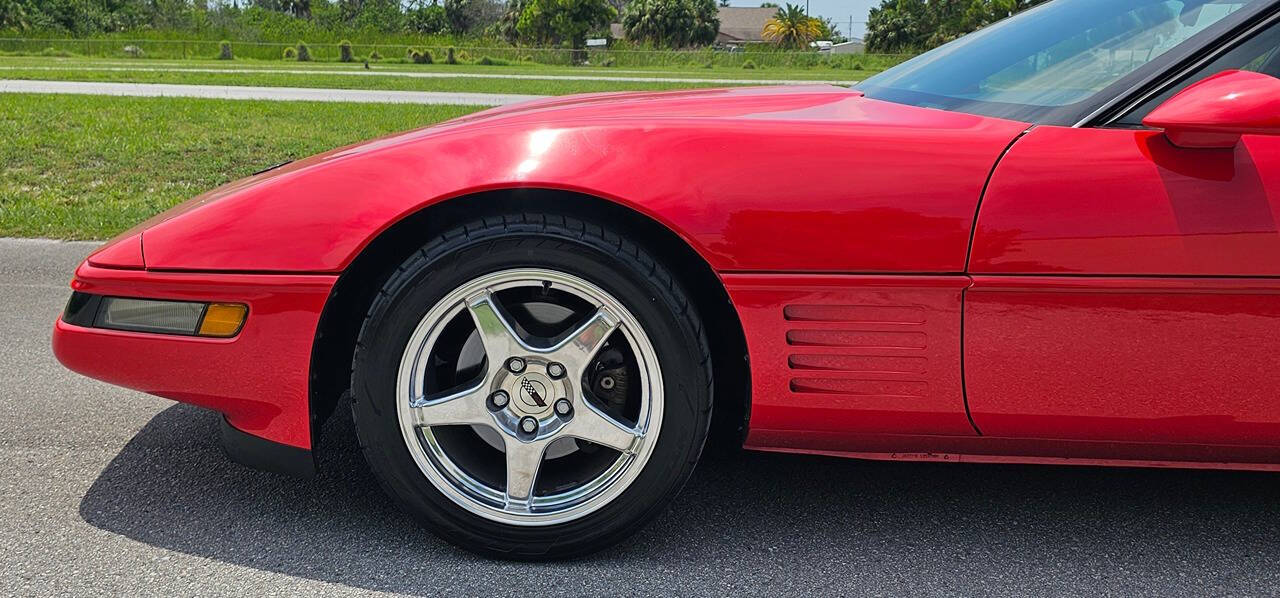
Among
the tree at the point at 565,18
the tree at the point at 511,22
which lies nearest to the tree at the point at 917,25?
the tree at the point at 565,18

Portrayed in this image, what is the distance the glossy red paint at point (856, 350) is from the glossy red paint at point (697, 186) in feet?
0.13

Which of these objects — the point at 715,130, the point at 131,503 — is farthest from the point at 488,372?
the point at 131,503

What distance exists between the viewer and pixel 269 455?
6.64ft

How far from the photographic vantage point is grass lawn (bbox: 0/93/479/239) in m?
6.05

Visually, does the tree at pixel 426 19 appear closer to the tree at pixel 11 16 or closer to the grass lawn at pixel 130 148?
the tree at pixel 11 16

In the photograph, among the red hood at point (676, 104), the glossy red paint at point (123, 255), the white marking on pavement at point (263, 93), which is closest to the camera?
the glossy red paint at point (123, 255)

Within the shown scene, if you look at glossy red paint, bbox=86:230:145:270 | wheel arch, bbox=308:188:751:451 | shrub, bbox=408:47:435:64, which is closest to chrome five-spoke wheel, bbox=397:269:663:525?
wheel arch, bbox=308:188:751:451

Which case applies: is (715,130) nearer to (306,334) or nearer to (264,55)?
(306,334)

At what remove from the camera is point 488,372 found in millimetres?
1968

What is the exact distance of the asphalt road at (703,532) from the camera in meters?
1.94

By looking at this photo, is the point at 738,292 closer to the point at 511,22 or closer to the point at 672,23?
the point at 672,23

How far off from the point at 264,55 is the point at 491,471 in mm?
36278

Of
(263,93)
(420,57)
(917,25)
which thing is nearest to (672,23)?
(917,25)

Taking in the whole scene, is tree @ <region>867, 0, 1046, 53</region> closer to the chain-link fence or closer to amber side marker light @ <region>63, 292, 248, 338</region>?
the chain-link fence
